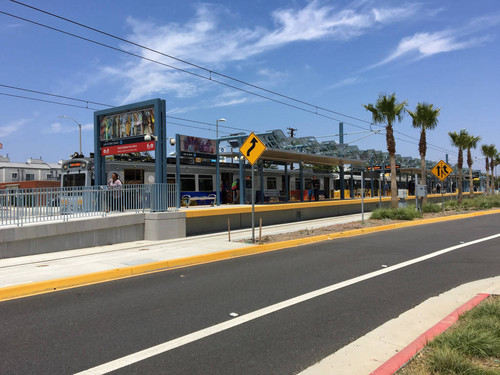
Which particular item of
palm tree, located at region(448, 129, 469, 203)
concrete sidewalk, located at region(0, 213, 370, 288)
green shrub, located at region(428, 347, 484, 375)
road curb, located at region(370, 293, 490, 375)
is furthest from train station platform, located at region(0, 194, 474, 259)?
palm tree, located at region(448, 129, 469, 203)

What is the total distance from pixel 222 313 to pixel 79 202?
28.1ft

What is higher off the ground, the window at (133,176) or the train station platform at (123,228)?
the window at (133,176)

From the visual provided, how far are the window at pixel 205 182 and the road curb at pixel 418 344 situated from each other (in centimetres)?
1743

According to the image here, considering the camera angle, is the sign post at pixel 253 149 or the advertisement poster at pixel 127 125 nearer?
the sign post at pixel 253 149

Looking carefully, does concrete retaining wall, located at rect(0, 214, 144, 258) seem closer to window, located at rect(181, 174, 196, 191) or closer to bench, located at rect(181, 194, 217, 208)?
bench, located at rect(181, 194, 217, 208)

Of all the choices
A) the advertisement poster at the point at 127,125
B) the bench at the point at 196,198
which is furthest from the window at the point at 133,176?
the advertisement poster at the point at 127,125

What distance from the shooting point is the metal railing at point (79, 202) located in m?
10.4

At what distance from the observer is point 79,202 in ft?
39.9

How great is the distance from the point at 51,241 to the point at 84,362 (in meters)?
7.85

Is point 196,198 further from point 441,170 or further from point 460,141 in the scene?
point 460,141

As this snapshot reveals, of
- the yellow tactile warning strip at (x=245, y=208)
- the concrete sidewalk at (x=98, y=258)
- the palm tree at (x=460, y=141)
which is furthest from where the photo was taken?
the palm tree at (x=460, y=141)

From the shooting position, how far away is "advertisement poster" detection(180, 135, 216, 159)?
1983cm

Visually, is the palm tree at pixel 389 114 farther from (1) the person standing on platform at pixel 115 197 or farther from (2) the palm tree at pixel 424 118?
(1) the person standing on platform at pixel 115 197

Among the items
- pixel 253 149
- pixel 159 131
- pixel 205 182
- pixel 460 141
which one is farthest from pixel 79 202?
pixel 460 141
